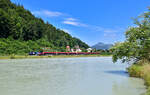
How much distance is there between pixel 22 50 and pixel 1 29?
19.1m

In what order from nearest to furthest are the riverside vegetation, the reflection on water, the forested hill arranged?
the reflection on water → the riverside vegetation → the forested hill

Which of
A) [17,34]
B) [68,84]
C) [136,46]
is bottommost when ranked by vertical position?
[68,84]

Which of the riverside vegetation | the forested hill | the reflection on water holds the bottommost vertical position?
the reflection on water

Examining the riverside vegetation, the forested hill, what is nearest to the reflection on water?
the riverside vegetation

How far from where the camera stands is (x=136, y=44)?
21719mm

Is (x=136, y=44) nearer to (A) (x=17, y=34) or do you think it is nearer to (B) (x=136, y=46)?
(B) (x=136, y=46)

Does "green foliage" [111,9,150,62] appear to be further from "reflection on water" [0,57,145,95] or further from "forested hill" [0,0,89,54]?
"forested hill" [0,0,89,54]

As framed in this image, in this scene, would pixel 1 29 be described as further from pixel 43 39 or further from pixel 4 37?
pixel 43 39

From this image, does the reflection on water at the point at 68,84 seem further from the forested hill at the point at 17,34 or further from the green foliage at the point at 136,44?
the forested hill at the point at 17,34

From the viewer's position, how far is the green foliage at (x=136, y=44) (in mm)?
21078

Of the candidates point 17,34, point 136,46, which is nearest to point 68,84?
point 136,46

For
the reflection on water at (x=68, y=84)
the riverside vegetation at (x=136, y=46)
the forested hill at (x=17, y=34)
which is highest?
the forested hill at (x=17, y=34)

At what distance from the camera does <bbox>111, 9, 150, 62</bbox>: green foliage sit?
69.2 ft

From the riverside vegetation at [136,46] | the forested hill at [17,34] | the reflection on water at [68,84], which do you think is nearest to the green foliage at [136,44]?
the riverside vegetation at [136,46]
